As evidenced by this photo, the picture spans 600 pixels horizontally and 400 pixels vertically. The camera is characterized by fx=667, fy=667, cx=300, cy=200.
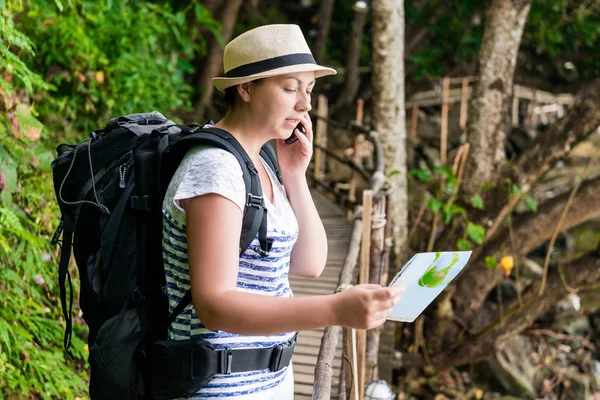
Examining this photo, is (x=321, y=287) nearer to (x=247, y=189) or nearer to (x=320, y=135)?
(x=247, y=189)

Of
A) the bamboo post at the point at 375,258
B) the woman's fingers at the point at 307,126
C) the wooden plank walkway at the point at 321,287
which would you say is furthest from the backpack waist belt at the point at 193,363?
the bamboo post at the point at 375,258

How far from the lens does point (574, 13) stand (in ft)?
29.2

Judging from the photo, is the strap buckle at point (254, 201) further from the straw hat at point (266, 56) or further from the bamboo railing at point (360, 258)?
the bamboo railing at point (360, 258)

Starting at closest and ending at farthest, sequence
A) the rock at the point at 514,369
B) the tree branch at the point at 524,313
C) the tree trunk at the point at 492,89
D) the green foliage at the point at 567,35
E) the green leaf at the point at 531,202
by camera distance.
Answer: the green leaf at the point at 531,202, the tree trunk at the point at 492,89, the tree branch at the point at 524,313, the rock at the point at 514,369, the green foliage at the point at 567,35

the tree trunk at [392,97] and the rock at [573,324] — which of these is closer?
the tree trunk at [392,97]

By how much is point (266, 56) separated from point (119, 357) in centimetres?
66

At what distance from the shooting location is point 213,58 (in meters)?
7.73

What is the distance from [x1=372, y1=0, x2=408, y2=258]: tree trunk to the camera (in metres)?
5.77

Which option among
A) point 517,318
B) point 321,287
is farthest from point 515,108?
point 321,287

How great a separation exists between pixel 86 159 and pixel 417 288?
0.77 metres

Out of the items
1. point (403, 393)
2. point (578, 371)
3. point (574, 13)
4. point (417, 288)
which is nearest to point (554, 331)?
point (578, 371)

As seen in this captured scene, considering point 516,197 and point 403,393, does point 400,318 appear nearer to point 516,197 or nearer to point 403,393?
point 516,197

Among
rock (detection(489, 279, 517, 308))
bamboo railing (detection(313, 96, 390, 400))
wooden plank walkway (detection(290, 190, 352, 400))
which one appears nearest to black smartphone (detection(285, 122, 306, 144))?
bamboo railing (detection(313, 96, 390, 400))

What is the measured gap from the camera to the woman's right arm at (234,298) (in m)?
1.08
